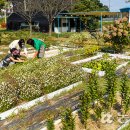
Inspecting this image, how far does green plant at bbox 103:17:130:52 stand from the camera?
1808 centimetres

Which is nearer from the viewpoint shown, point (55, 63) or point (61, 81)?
point (61, 81)

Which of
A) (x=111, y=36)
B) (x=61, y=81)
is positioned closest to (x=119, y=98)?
(x=61, y=81)

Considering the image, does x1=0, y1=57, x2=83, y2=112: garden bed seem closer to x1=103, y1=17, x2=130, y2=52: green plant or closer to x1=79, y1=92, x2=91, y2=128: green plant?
x1=79, y1=92, x2=91, y2=128: green plant

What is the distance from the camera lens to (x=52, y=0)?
35.6 m

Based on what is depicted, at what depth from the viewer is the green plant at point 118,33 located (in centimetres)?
1808

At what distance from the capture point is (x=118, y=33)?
18.1 metres

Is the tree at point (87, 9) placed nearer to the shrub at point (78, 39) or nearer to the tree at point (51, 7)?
the tree at point (51, 7)

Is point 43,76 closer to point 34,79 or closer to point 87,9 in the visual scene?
point 34,79

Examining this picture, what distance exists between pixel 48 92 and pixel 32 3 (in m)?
28.1

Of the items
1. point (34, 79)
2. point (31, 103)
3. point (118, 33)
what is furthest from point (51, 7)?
point (31, 103)

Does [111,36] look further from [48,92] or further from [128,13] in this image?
[128,13]

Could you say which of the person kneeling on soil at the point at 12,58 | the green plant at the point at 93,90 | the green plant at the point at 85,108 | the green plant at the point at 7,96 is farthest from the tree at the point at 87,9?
the green plant at the point at 85,108

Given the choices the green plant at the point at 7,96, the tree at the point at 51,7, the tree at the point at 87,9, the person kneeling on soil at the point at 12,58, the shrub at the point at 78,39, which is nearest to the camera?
the green plant at the point at 7,96

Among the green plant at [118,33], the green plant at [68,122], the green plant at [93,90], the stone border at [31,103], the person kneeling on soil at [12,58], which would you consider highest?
the green plant at [118,33]
